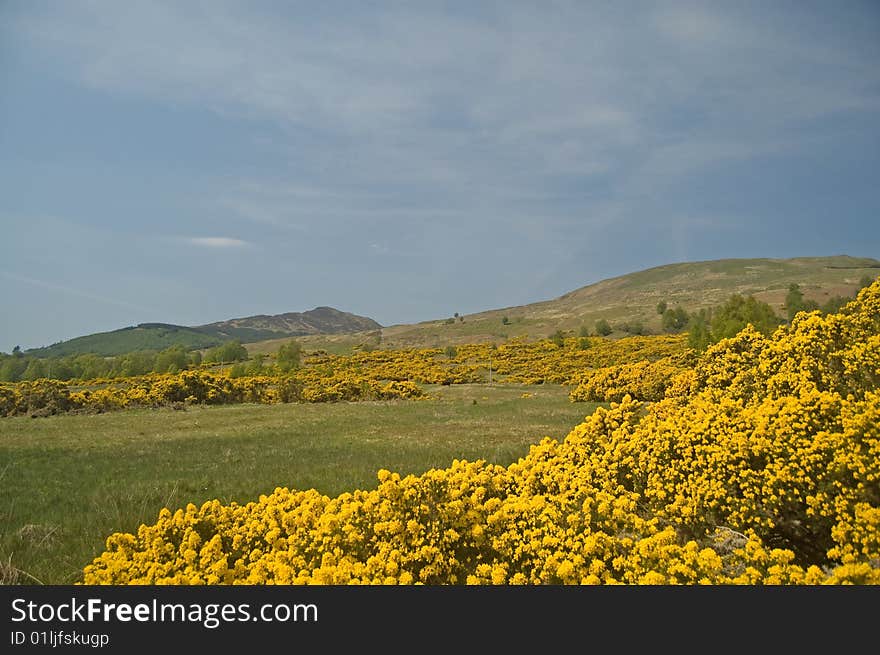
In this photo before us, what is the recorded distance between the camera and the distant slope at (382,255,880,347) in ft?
348

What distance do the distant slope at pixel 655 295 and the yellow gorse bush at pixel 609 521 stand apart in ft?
254

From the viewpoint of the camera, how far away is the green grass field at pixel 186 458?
6430 millimetres

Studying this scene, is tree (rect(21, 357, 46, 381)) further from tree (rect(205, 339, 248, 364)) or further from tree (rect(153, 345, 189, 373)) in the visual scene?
tree (rect(205, 339, 248, 364))

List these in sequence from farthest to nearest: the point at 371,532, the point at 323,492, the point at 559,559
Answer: the point at 323,492, the point at 371,532, the point at 559,559

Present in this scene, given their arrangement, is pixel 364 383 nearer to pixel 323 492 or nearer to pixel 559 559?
pixel 323 492

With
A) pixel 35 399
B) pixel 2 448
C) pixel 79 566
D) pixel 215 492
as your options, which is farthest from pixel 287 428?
pixel 35 399

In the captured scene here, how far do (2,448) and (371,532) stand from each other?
60.1 feet

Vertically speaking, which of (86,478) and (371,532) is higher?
(371,532)

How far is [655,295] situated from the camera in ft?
472

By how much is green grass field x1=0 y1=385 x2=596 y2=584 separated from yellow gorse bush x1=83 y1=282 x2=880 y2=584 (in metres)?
2.19

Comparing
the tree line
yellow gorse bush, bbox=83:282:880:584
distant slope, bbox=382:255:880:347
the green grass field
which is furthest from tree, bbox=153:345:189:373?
yellow gorse bush, bbox=83:282:880:584

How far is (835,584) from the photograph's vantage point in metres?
2.70

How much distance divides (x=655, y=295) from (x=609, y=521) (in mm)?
153906

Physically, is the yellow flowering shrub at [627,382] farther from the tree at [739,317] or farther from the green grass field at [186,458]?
the tree at [739,317]
